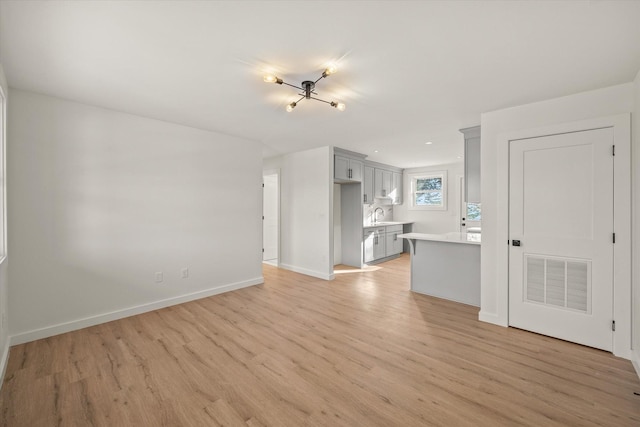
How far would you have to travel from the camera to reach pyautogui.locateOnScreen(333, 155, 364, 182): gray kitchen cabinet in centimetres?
529

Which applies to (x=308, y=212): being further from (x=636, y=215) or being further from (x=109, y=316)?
(x=636, y=215)

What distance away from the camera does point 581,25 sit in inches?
67.9

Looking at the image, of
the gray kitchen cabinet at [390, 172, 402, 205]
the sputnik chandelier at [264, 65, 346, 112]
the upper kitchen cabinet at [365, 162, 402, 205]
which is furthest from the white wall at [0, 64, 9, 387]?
the gray kitchen cabinet at [390, 172, 402, 205]

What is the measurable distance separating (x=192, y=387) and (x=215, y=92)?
2.65 m

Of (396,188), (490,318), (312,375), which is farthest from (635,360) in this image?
(396,188)

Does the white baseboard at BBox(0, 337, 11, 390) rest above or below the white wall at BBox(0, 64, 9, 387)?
below

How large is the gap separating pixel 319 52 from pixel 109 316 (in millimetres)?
3709

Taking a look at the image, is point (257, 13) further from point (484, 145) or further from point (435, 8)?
point (484, 145)

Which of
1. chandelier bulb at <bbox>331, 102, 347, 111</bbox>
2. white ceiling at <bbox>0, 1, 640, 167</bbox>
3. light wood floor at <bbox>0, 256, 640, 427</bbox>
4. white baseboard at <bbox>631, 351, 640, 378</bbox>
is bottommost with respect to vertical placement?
light wood floor at <bbox>0, 256, 640, 427</bbox>

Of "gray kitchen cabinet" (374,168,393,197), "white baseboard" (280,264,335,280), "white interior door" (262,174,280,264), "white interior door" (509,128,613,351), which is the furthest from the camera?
"white interior door" (262,174,280,264)

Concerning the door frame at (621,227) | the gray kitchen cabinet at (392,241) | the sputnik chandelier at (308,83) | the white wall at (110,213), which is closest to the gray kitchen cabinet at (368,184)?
the gray kitchen cabinet at (392,241)

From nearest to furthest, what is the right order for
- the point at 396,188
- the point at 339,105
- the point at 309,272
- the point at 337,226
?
the point at 339,105 < the point at 309,272 < the point at 337,226 < the point at 396,188

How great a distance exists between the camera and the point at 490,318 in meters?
3.17

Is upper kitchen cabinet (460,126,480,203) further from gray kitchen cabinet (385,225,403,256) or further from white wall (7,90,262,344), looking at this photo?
white wall (7,90,262,344)
